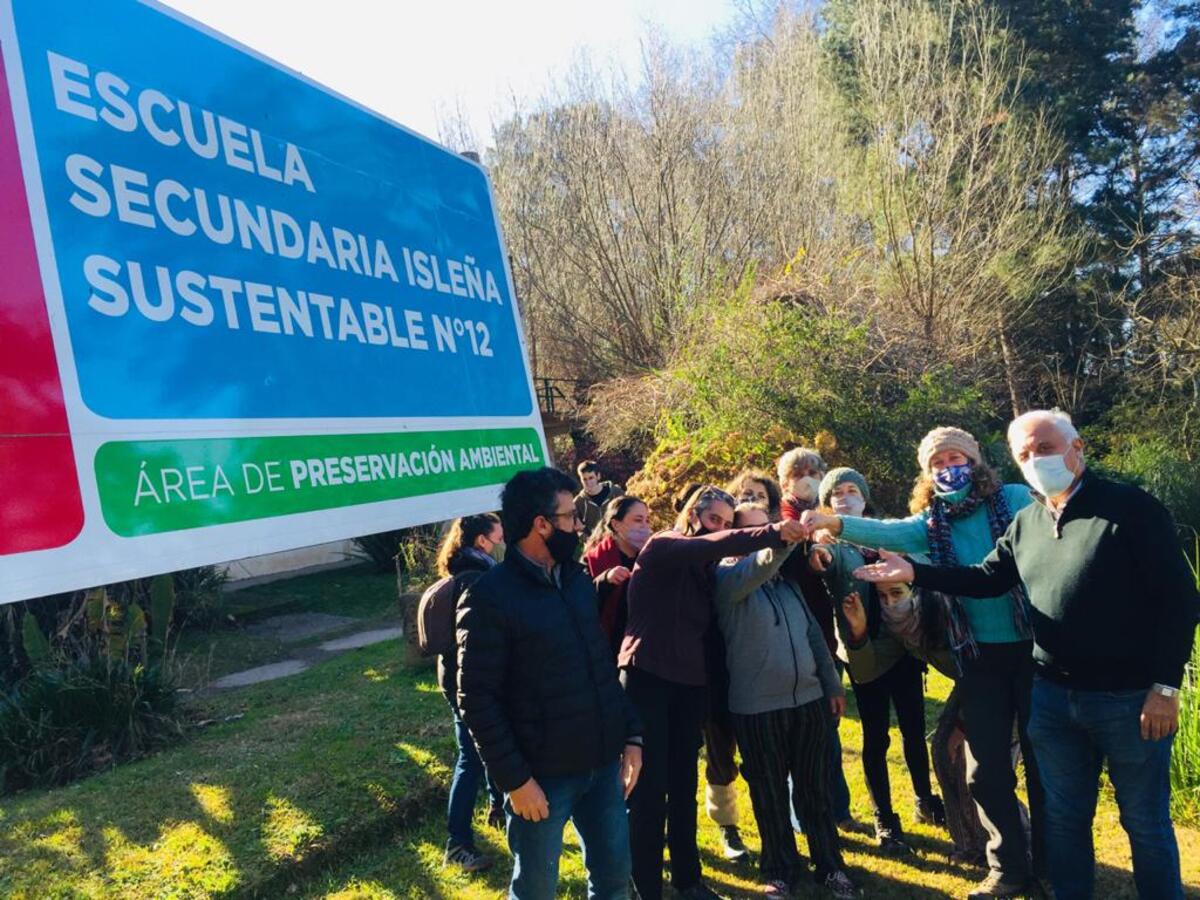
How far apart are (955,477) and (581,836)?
203 centimetres

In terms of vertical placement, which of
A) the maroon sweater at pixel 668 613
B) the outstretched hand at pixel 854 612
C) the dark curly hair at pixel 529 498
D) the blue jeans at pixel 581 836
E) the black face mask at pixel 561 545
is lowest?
the blue jeans at pixel 581 836

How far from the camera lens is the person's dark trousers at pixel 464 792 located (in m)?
4.34

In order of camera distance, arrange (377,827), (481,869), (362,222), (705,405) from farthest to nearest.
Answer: (705,405)
(377,827)
(481,869)
(362,222)

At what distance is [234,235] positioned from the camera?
187 centimetres

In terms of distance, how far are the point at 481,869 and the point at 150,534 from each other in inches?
131

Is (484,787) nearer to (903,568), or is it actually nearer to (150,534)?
(903,568)

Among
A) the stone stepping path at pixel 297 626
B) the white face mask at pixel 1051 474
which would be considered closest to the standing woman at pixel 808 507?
the white face mask at pixel 1051 474

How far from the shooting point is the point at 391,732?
19.9ft

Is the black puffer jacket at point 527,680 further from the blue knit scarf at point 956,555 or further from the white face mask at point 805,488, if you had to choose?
the white face mask at point 805,488

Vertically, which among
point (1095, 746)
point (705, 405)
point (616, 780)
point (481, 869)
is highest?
point (705, 405)

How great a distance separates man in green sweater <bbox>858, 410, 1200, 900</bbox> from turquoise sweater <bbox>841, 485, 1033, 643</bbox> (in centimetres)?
43

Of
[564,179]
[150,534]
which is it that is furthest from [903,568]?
[564,179]

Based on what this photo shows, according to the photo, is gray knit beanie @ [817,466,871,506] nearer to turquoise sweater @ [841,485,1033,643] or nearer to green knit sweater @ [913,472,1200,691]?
turquoise sweater @ [841,485,1033,643]

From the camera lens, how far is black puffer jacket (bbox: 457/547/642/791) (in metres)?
2.64
